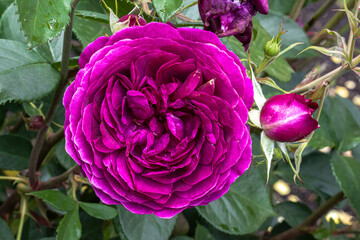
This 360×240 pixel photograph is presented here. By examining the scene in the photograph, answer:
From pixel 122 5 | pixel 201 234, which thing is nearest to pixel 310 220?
pixel 201 234

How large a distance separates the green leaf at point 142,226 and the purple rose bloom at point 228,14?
294 mm

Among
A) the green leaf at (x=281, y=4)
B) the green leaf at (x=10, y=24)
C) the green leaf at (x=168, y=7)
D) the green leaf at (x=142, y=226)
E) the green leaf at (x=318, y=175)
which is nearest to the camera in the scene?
the green leaf at (x=168, y=7)

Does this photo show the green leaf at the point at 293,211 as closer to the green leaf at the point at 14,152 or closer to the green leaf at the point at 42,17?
the green leaf at the point at 14,152

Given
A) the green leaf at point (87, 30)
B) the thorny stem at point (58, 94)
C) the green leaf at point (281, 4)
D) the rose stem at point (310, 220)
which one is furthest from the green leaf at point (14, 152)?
the green leaf at point (281, 4)

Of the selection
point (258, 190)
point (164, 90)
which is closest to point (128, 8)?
point (164, 90)

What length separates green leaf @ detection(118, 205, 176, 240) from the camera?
569mm

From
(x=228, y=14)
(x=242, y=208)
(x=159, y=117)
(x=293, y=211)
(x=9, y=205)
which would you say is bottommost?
(x=293, y=211)

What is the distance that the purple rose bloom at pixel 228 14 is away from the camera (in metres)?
0.37

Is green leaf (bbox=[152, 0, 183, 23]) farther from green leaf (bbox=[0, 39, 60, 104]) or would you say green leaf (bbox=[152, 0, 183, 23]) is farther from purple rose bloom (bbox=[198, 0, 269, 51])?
green leaf (bbox=[0, 39, 60, 104])

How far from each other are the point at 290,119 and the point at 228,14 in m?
0.11

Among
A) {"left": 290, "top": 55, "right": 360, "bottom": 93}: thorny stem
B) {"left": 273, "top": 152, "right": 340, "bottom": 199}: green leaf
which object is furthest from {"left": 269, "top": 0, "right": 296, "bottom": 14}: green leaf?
{"left": 290, "top": 55, "right": 360, "bottom": 93}: thorny stem

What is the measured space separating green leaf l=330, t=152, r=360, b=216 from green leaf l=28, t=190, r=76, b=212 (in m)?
0.44

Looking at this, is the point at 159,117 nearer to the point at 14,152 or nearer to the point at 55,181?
the point at 55,181

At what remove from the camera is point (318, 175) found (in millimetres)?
943
